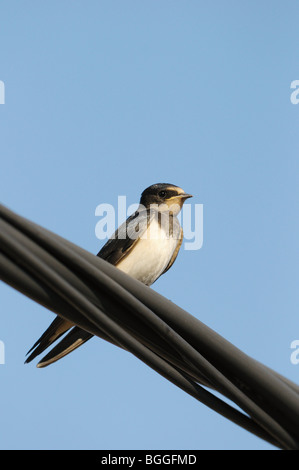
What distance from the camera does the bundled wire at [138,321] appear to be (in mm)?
1195

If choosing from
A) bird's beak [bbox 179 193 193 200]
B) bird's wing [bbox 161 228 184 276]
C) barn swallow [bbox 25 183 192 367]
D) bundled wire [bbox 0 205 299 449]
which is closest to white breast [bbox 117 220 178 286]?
barn swallow [bbox 25 183 192 367]

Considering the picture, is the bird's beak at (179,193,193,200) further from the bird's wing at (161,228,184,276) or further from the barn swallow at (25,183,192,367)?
the bird's wing at (161,228,184,276)

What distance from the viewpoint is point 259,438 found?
4.28 ft

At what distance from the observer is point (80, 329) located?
3.43m

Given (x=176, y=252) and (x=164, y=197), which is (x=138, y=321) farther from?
(x=164, y=197)

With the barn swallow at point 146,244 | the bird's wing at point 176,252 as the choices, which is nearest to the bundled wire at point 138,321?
the barn swallow at point 146,244

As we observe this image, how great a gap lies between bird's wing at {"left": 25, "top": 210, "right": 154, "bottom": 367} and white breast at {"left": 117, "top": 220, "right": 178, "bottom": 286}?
0.12 ft

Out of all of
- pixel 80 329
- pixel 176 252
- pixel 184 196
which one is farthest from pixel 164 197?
pixel 80 329

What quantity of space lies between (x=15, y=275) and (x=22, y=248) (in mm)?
56

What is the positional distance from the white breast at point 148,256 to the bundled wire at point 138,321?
8.87 ft

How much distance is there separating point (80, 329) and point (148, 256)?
0.78 meters

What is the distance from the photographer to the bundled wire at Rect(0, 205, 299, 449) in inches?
47.1
